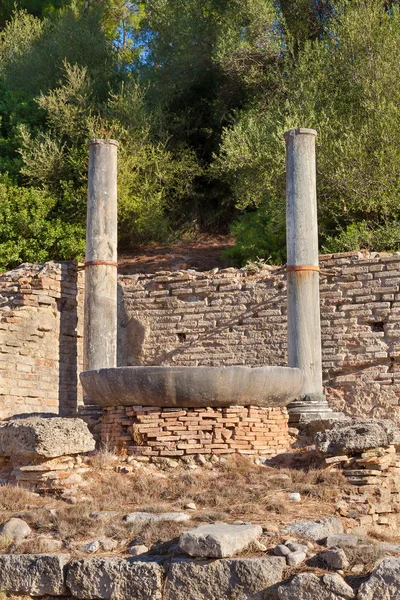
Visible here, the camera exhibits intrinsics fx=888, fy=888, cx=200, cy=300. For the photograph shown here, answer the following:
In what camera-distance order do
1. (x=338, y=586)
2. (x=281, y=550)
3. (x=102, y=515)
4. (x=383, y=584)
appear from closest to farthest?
(x=383, y=584) → (x=338, y=586) → (x=281, y=550) → (x=102, y=515)

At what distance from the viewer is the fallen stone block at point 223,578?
600cm

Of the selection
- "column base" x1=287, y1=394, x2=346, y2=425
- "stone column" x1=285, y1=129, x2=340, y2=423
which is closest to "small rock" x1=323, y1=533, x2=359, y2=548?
"column base" x1=287, y1=394, x2=346, y2=425

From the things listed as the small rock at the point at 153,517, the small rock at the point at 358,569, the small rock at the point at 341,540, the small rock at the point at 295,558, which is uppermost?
the small rock at the point at 153,517

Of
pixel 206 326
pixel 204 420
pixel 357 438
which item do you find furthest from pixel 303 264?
pixel 357 438

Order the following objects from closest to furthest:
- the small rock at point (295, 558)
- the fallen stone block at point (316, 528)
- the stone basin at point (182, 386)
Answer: the small rock at point (295, 558)
the fallen stone block at point (316, 528)
the stone basin at point (182, 386)

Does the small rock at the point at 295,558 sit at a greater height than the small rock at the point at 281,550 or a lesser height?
lesser

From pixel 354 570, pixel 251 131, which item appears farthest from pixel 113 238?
pixel 354 570

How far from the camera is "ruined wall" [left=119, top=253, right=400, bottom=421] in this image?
1215cm

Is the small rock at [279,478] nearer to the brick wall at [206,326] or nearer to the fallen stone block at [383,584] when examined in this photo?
the fallen stone block at [383,584]

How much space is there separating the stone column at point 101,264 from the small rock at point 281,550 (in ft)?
21.4

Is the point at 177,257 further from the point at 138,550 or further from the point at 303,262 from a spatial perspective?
the point at 138,550

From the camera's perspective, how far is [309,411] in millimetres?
10281

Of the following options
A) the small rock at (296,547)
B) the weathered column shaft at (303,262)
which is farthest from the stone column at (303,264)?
the small rock at (296,547)

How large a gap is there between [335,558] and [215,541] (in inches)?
32.4
